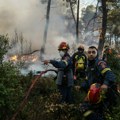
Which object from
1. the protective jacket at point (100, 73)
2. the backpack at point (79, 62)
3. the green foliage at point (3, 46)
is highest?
the green foliage at point (3, 46)

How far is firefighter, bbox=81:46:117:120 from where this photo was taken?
279 inches

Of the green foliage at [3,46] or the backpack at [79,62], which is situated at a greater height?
the green foliage at [3,46]

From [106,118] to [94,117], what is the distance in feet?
1.83


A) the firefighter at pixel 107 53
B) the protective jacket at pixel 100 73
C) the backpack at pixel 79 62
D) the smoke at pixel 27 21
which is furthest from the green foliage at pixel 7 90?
the smoke at pixel 27 21

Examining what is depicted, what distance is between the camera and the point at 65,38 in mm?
59562

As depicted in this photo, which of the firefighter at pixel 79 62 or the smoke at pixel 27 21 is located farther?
the smoke at pixel 27 21

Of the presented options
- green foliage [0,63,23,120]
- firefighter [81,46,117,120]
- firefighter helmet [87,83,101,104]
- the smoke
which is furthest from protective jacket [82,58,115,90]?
the smoke

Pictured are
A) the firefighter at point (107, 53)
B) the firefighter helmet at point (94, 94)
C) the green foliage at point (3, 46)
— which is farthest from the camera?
the firefighter at point (107, 53)

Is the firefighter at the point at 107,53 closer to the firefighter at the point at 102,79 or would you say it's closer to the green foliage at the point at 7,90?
the firefighter at the point at 102,79

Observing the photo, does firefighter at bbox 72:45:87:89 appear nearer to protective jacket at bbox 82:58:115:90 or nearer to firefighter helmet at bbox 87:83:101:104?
protective jacket at bbox 82:58:115:90

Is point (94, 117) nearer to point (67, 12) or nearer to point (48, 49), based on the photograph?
point (48, 49)

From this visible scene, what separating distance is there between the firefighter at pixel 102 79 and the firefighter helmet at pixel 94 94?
0.08 m

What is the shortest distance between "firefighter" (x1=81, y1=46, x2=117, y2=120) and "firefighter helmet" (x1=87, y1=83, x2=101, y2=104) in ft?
0.26

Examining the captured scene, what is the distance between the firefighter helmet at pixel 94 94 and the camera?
7.06m
